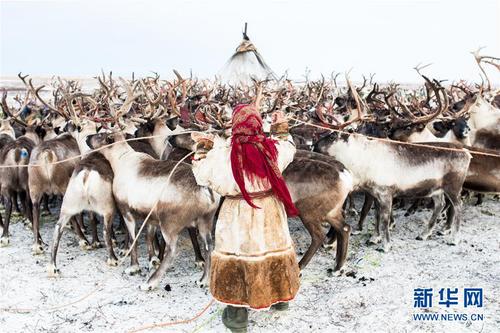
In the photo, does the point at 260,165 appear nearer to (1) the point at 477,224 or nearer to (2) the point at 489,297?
(2) the point at 489,297

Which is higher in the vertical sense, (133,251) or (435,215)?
(435,215)

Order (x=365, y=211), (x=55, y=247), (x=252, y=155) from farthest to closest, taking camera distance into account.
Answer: (x=365, y=211) → (x=55, y=247) → (x=252, y=155)

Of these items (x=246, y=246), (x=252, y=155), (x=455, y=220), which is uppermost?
(x=252, y=155)

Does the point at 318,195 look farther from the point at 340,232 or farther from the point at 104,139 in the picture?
the point at 104,139

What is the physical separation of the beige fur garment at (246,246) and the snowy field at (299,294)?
66 centimetres

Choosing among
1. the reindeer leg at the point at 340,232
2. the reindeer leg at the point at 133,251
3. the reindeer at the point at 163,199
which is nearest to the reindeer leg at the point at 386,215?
the reindeer leg at the point at 340,232

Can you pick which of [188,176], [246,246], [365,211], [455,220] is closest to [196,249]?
[188,176]

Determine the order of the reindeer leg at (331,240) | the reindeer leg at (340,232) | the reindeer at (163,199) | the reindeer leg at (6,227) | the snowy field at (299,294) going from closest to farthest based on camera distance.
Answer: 1. the snowy field at (299,294)
2. the reindeer at (163,199)
3. the reindeer leg at (340,232)
4. the reindeer leg at (331,240)
5. the reindeer leg at (6,227)

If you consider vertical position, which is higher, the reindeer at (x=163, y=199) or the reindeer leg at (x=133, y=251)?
the reindeer at (x=163, y=199)

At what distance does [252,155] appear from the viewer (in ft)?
10.2

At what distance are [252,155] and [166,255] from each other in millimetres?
1767

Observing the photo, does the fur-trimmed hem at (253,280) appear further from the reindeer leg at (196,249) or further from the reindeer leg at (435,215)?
the reindeer leg at (435,215)

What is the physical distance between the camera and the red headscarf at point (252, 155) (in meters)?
3.10

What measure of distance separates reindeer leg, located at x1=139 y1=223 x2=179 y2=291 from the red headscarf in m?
1.43
